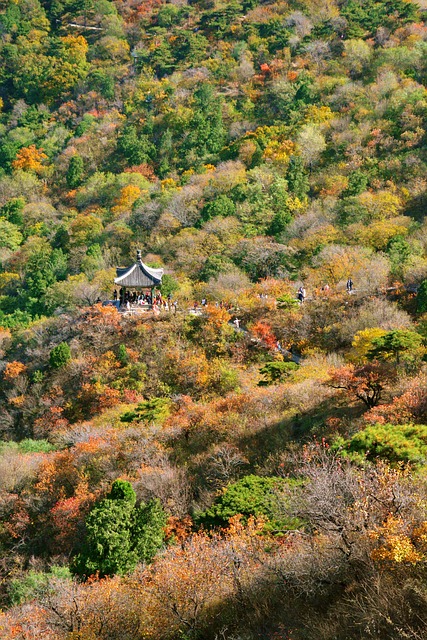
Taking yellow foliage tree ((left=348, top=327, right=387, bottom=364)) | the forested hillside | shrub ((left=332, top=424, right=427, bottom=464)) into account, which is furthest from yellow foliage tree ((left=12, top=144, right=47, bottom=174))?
shrub ((left=332, top=424, right=427, bottom=464))

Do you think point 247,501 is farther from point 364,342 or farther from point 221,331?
point 221,331

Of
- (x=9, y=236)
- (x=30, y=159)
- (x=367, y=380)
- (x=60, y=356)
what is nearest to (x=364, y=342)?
(x=367, y=380)

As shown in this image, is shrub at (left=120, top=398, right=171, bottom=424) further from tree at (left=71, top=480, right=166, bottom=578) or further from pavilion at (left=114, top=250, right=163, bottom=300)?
pavilion at (left=114, top=250, right=163, bottom=300)

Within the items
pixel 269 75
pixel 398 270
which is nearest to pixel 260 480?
pixel 398 270

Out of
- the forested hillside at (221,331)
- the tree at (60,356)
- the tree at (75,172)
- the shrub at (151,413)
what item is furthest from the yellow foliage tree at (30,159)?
the shrub at (151,413)

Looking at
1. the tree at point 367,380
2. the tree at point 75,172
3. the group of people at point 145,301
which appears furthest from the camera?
the tree at point 75,172

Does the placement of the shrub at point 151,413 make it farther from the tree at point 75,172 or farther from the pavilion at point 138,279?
the tree at point 75,172
